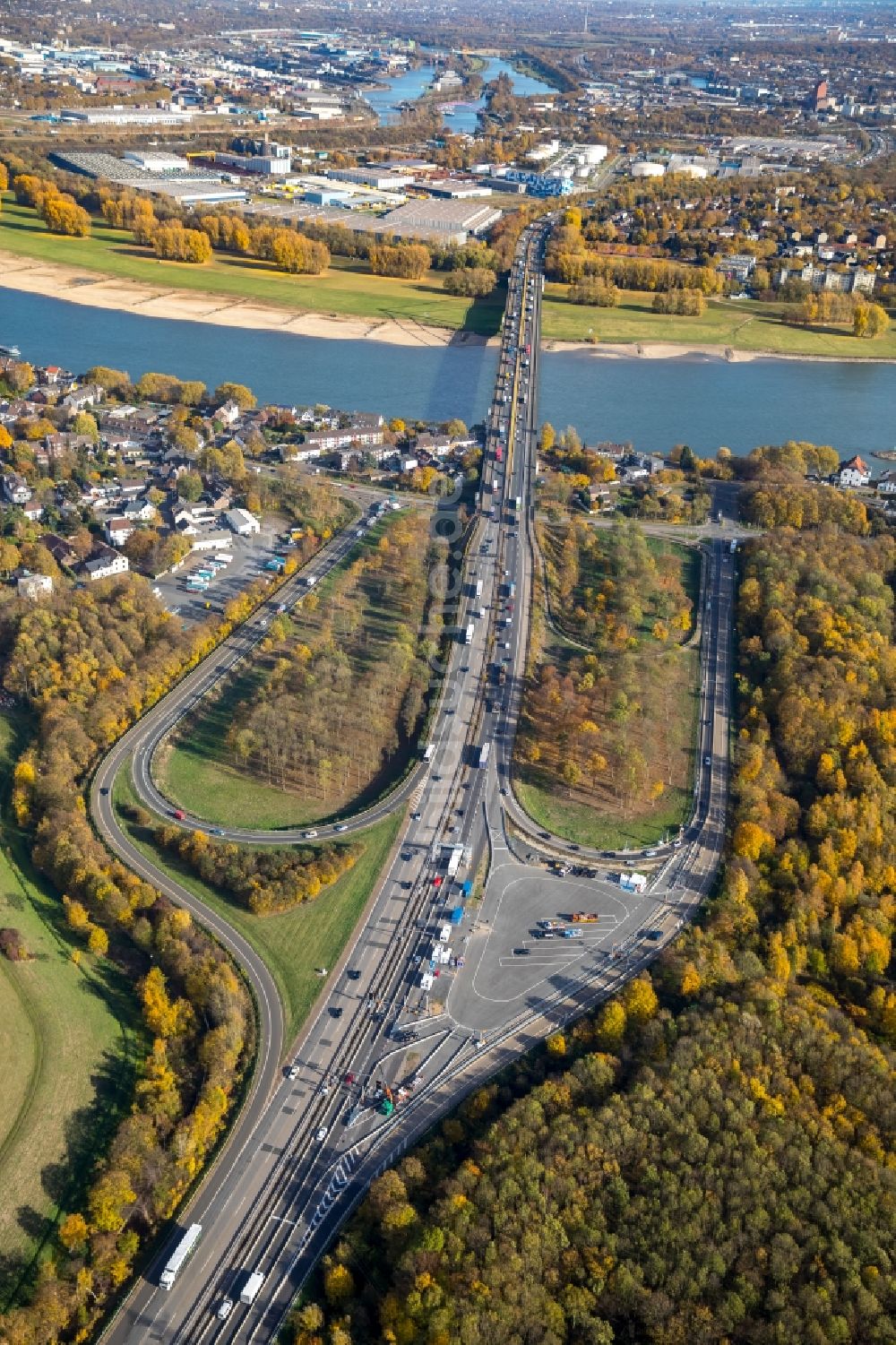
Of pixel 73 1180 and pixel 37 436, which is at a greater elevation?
pixel 37 436

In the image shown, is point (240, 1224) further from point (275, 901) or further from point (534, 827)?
point (534, 827)

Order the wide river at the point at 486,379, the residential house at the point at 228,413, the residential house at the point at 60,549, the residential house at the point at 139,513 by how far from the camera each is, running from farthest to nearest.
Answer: the wide river at the point at 486,379
the residential house at the point at 228,413
the residential house at the point at 139,513
the residential house at the point at 60,549

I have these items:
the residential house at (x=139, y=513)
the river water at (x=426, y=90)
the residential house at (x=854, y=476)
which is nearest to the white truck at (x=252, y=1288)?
the residential house at (x=139, y=513)

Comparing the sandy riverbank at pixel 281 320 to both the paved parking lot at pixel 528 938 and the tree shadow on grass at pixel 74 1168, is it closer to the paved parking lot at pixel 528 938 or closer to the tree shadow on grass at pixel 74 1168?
the paved parking lot at pixel 528 938

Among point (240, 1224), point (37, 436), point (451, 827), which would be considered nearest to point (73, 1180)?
point (240, 1224)

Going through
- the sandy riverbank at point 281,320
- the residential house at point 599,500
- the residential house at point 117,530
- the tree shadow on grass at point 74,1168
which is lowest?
the tree shadow on grass at point 74,1168

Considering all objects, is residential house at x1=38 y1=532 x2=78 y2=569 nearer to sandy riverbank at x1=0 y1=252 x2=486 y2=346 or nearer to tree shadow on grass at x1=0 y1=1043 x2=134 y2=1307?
tree shadow on grass at x1=0 y1=1043 x2=134 y2=1307

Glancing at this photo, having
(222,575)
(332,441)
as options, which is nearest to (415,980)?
(222,575)

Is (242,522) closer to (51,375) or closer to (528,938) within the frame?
(51,375)
